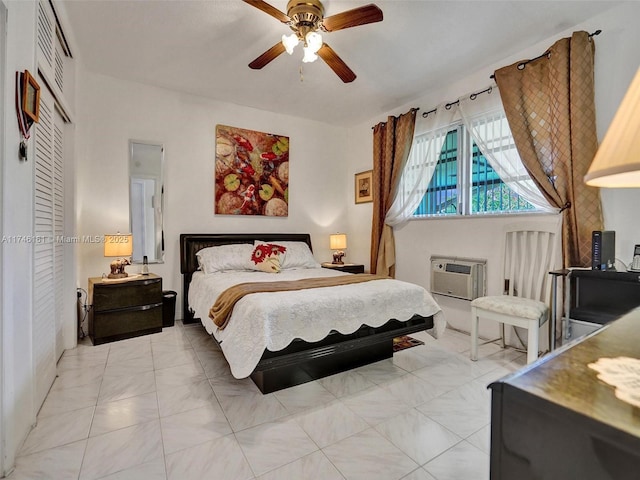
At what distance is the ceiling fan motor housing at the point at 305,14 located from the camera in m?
2.09

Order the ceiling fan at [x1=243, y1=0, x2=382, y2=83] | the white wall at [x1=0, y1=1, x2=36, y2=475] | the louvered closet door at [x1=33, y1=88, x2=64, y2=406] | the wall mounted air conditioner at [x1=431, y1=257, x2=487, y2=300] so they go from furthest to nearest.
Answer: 1. the wall mounted air conditioner at [x1=431, y1=257, x2=487, y2=300]
2. the ceiling fan at [x1=243, y1=0, x2=382, y2=83]
3. the louvered closet door at [x1=33, y1=88, x2=64, y2=406]
4. the white wall at [x1=0, y1=1, x2=36, y2=475]

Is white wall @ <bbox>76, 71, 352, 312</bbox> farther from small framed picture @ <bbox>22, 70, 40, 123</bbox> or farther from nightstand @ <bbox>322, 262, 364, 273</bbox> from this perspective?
small framed picture @ <bbox>22, 70, 40, 123</bbox>

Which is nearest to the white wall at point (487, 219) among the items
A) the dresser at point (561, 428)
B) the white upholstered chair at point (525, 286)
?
the white upholstered chair at point (525, 286)

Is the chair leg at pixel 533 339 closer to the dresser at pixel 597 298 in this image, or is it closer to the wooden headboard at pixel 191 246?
the dresser at pixel 597 298

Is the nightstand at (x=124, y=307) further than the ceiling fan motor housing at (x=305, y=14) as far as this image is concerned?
Yes

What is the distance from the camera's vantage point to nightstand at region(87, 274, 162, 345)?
3.02m

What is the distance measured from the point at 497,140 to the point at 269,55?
2237 millimetres

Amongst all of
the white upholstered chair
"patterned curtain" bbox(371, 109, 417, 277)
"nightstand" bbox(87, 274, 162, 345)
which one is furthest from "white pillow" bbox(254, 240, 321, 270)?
the white upholstered chair

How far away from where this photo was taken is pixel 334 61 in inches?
98.3

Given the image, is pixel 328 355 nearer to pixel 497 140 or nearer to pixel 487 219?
pixel 487 219

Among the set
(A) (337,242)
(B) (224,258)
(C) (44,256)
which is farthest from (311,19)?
(A) (337,242)

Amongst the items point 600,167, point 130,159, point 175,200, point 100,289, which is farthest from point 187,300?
point 600,167

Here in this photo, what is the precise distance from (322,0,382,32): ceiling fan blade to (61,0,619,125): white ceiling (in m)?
0.33

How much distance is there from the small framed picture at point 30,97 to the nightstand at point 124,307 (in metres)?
1.82
